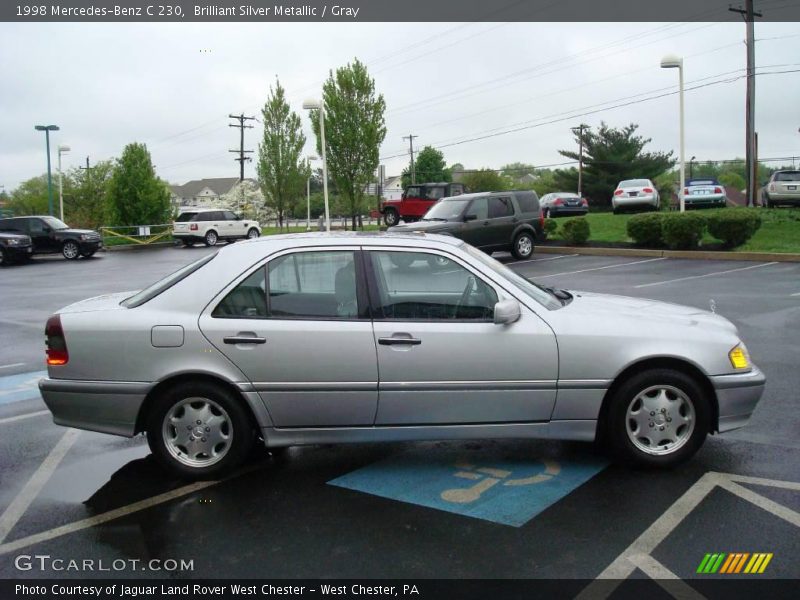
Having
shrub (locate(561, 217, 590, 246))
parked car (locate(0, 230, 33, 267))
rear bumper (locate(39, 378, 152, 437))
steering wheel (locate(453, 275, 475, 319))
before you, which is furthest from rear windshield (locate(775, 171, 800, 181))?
parked car (locate(0, 230, 33, 267))

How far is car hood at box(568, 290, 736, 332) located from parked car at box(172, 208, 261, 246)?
3104 cm

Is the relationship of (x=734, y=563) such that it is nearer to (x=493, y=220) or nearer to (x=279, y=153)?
(x=493, y=220)

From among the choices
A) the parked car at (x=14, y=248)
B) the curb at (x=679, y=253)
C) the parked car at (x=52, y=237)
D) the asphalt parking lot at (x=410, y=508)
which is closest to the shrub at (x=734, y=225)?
the curb at (x=679, y=253)

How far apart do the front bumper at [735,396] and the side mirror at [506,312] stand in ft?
4.44

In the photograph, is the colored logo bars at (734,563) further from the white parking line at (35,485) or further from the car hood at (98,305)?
the car hood at (98,305)

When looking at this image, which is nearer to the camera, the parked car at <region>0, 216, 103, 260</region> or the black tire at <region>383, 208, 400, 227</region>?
the parked car at <region>0, 216, 103, 260</region>

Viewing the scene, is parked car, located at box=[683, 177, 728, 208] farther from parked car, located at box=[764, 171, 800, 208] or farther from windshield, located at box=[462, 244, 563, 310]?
windshield, located at box=[462, 244, 563, 310]

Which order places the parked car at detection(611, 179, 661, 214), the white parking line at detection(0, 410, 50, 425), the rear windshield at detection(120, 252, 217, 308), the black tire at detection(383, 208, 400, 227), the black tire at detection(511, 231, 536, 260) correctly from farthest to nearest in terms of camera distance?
the black tire at detection(383, 208, 400, 227) < the parked car at detection(611, 179, 661, 214) < the black tire at detection(511, 231, 536, 260) < the white parking line at detection(0, 410, 50, 425) < the rear windshield at detection(120, 252, 217, 308)

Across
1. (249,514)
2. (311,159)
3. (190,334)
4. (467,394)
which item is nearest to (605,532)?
(467,394)

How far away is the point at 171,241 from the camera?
129 feet

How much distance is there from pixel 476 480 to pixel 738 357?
Result: 1.91 metres

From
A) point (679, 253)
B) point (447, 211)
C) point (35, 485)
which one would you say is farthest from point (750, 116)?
point (35, 485)

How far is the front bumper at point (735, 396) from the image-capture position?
15.6 ft

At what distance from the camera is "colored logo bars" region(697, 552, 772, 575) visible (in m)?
3.51
